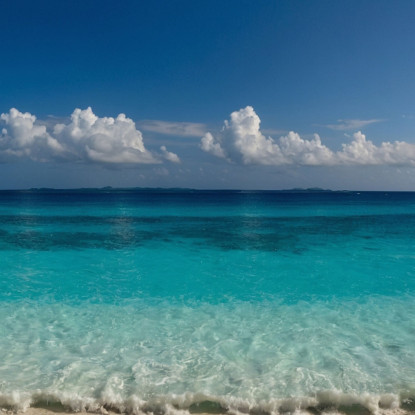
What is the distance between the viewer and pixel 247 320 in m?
10.4

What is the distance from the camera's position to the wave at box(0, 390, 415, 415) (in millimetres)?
6152

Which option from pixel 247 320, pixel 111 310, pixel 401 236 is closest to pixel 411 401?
pixel 247 320

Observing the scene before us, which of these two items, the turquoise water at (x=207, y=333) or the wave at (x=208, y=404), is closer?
the wave at (x=208, y=404)

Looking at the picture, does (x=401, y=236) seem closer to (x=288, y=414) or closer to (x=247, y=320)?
(x=247, y=320)

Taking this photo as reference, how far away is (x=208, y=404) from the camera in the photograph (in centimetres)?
632

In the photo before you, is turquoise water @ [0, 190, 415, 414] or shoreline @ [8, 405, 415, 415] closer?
shoreline @ [8, 405, 415, 415]

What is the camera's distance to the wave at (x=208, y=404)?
615 centimetres

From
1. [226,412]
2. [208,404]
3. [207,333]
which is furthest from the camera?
[207,333]

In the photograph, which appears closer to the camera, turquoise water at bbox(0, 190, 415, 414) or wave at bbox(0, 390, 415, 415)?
wave at bbox(0, 390, 415, 415)

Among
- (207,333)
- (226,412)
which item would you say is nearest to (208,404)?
(226,412)

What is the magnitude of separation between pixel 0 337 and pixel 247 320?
6474mm

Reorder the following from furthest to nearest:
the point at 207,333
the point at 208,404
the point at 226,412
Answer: the point at 207,333 < the point at 208,404 < the point at 226,412

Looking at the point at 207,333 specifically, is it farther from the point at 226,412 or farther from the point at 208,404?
the point at 226,412

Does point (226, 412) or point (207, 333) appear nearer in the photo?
point (226, 412)
